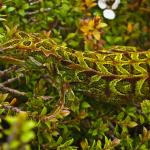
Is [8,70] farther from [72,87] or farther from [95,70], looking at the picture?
[95,70]

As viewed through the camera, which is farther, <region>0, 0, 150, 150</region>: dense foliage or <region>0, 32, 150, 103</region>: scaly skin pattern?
<region>0, 32, 150, 103</region>: scaly skin pattern

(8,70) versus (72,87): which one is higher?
(8,70)

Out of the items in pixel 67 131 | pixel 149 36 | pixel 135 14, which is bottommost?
pixel 67 131

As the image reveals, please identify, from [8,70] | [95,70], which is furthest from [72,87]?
[8,70]

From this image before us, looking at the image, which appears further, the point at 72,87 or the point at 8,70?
the point at 72,87

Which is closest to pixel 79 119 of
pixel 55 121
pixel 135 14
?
pixel 55 121

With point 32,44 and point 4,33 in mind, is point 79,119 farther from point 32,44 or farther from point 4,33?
point 4,33
